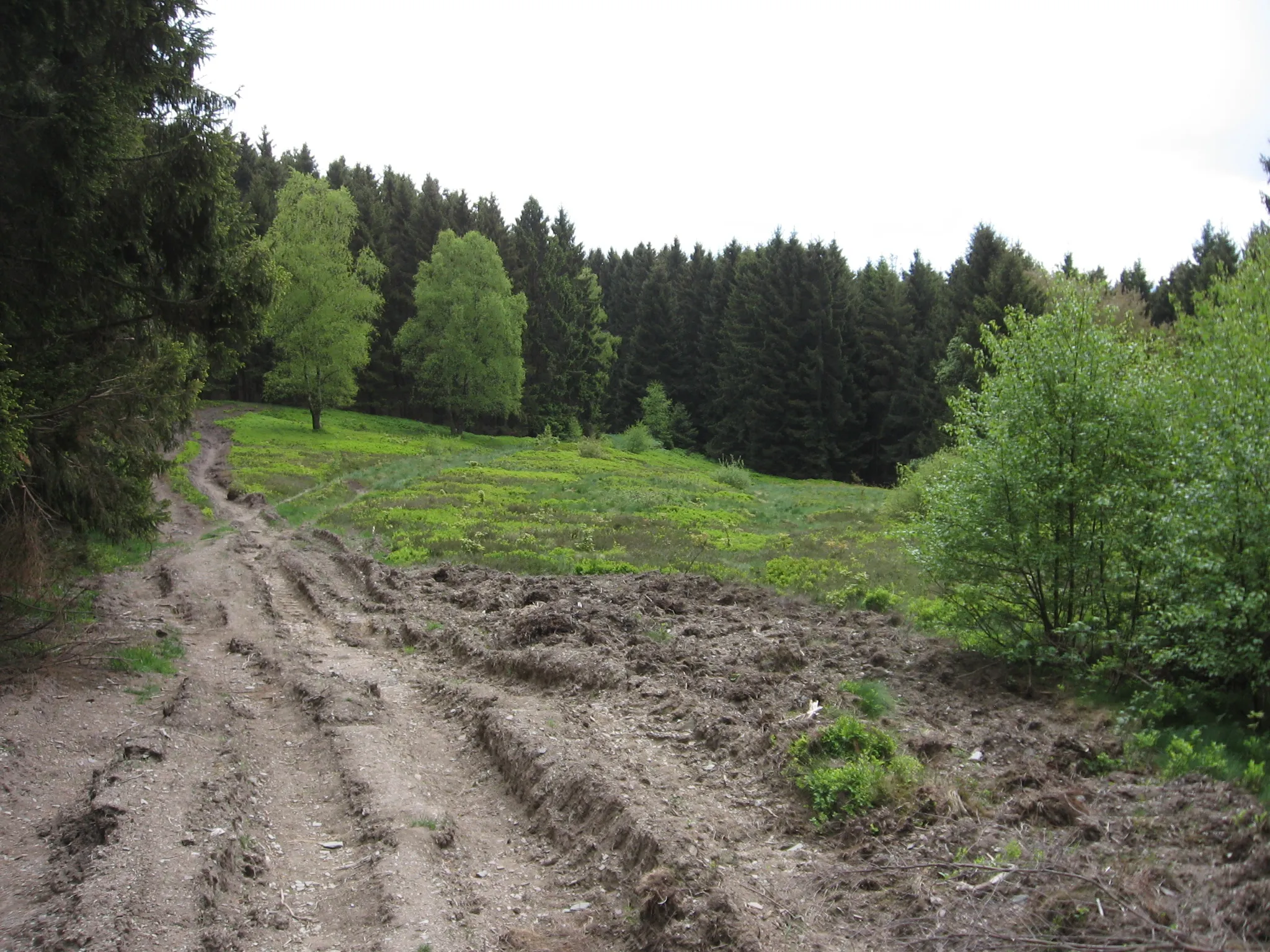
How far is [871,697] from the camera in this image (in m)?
9.42

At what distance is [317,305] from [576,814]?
5296 centimetres

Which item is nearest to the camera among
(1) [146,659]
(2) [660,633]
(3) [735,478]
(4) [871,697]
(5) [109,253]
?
(4) [871,697]

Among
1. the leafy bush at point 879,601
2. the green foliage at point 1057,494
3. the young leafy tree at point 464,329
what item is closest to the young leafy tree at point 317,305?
the young leafy tree at point 464,329

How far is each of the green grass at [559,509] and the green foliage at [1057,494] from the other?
3.35 meters

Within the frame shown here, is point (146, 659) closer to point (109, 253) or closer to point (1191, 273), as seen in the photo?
point (109, 253)

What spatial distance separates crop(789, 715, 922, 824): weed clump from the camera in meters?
7.10

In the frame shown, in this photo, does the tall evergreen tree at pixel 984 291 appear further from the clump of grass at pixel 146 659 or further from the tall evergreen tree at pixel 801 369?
the clump of grass at pixel 146 659

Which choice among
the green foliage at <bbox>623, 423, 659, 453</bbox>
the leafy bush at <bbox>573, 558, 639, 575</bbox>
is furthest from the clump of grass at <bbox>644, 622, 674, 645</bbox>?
the green foliage at <bbox>623, 423, 659, 453</bbox>

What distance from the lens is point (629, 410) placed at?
290 feet

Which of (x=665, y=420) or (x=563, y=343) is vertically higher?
(x=563, y=343)

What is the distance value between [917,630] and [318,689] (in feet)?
29.0

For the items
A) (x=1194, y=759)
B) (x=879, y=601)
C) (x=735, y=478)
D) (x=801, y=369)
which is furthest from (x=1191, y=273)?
(x=1194, y=759)

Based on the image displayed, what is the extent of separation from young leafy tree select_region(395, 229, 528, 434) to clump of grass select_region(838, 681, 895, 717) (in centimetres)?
5666

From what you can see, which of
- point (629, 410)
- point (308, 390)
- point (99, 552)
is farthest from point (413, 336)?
point (99, 552)
